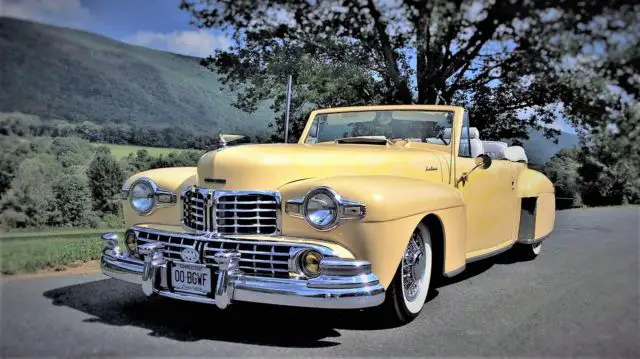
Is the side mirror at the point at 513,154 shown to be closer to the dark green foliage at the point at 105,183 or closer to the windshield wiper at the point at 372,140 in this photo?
the windshield wiper at the point at 372,140

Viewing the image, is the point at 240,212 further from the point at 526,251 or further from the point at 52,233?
the point at 526,251

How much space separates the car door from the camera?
430cm

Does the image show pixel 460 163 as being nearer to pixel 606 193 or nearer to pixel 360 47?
pixel 606 193

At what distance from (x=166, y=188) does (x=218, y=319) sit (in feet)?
3.11

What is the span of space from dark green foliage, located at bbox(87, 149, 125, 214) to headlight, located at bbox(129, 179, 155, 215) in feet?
10.3

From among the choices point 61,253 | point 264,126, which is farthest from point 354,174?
point 264,126

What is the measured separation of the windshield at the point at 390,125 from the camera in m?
4.64

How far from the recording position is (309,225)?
3107mm

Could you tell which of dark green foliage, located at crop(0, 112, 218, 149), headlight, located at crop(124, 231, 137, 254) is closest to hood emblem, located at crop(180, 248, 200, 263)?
headlight, located at crop(124, 231, 137, 254)

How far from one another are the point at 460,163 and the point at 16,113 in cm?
304

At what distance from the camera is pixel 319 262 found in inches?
118

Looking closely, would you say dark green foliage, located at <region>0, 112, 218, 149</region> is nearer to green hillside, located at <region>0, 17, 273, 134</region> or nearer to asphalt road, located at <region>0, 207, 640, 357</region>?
green hillside, located at <region>0, 17, 273, 134</region>

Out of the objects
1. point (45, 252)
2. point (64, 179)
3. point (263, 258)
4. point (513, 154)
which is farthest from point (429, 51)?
point (64, 179)

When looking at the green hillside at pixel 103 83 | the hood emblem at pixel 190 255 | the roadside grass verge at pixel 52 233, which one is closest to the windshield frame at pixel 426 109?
the green hillside at pixel 103 83
